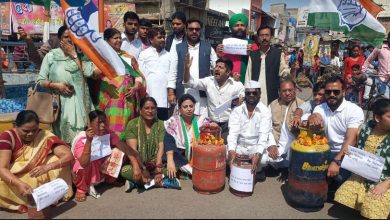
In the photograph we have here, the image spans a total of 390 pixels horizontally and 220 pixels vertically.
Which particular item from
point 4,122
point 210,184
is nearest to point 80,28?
point 4,122

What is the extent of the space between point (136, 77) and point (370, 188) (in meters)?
2.95

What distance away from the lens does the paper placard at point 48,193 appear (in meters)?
3.06

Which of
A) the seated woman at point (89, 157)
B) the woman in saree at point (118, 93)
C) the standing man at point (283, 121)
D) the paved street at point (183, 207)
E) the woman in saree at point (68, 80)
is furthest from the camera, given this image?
the standing man at point (283, 121)

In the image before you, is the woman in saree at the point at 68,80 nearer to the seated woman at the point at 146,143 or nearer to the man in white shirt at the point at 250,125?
the seated woman at the point at 146,143

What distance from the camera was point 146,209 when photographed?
11.5ft

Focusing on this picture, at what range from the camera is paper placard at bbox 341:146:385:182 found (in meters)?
3.23

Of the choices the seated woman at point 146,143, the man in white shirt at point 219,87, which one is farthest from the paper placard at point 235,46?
the seated woman at point 146,143

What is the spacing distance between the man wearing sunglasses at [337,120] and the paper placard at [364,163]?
157 millimetres

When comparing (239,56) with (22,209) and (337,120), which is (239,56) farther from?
(22,209)

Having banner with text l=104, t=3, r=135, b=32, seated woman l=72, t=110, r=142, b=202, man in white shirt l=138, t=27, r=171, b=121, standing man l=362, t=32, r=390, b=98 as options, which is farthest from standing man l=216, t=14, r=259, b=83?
banner with text l=104, t=3, r=135, b=32

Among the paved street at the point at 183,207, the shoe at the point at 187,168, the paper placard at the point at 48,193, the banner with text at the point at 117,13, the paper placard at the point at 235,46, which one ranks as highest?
the banner with text at the point at 117,13

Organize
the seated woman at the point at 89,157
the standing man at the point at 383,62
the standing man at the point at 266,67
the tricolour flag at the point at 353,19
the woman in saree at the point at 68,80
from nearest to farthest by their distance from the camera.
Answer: the seated woman at the point at 89,157 → the woman in saree at the point at 68,80 → the tricolour flag at the point at 353,19 → the standing man at the point at 266,67 → the standing man at the point at 383,62

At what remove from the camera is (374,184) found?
10.8 ft

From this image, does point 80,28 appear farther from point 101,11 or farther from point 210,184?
point 210,184
